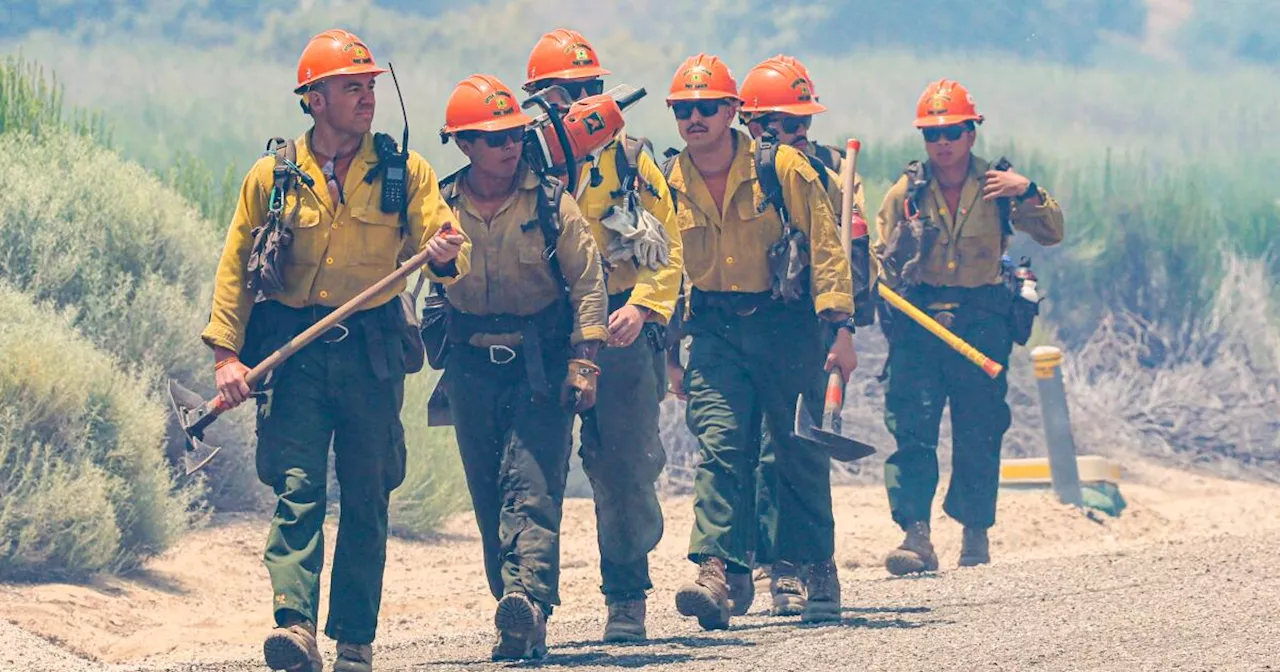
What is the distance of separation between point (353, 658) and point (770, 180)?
Answer: 2905 millimetres

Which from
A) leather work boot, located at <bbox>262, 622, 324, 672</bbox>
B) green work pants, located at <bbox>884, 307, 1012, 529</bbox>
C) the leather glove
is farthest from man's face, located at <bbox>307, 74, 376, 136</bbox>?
green work pants, located at <bbox>884, 307, 1012, 529</bbox>

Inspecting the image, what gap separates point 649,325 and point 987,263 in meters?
3.76

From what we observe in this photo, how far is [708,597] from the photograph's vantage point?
959 centimetres

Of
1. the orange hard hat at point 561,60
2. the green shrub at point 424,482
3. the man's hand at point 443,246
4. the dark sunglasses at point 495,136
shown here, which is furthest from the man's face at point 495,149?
the green shrub at point 424,482

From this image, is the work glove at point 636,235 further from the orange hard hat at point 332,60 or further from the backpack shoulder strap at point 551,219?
the orange hard hat at point 332,60

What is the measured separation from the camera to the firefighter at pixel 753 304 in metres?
10.0

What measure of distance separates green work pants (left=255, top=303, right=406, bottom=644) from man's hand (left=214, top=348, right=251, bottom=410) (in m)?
0.15

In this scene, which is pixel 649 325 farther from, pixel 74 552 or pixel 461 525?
pixel 461 525

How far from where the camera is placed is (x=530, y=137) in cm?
916

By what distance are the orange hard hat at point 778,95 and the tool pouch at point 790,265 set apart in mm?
1239

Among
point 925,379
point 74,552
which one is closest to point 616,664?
point 74,552

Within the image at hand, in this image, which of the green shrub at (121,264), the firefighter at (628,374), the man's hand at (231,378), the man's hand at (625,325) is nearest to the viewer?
the man's hand at (231,378)

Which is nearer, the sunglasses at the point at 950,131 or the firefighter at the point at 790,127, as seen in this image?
the firefighter at the point at 790,127

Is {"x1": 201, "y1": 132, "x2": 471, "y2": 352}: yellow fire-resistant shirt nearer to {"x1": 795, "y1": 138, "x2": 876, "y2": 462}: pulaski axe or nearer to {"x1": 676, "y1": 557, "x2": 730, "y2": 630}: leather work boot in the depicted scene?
{"x1": 676, "y1": 557, "x2": 730, "y2": 630}: leather work boot
